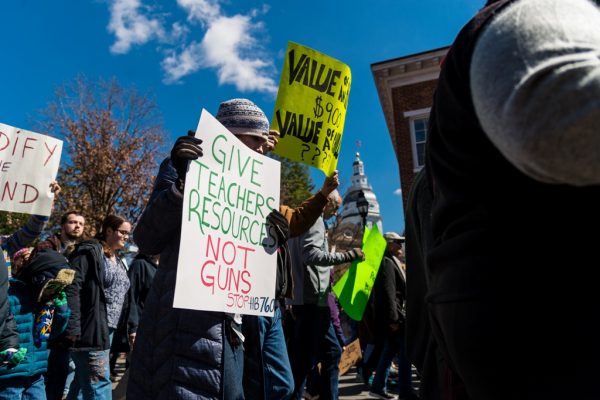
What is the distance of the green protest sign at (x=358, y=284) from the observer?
556cm

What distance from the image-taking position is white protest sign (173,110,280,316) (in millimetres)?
2023

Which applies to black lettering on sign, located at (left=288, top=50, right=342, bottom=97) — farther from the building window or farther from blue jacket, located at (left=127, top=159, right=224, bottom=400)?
the building window

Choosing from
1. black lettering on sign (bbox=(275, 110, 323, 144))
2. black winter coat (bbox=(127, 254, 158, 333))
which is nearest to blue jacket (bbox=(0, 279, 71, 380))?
black winter coat (bbox=(127, 254, 158, 333))

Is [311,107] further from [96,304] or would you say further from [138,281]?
[138,281]

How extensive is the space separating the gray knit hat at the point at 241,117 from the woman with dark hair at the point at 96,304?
2332 millimetres

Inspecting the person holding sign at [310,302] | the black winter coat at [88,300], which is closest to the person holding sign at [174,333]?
the person holding sign at [310,302]

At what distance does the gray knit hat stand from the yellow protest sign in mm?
918

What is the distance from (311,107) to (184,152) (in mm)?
1974

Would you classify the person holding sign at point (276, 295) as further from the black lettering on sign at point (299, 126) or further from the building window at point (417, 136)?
the building window at point (417, 136)

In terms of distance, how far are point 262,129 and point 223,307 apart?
1.06 metres

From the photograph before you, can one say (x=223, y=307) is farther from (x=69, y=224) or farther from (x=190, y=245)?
(x=69, y=224)

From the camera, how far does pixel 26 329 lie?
3.57 meters

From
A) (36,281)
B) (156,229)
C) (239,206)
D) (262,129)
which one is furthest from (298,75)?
(36,281)

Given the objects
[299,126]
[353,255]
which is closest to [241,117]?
[299,126]
